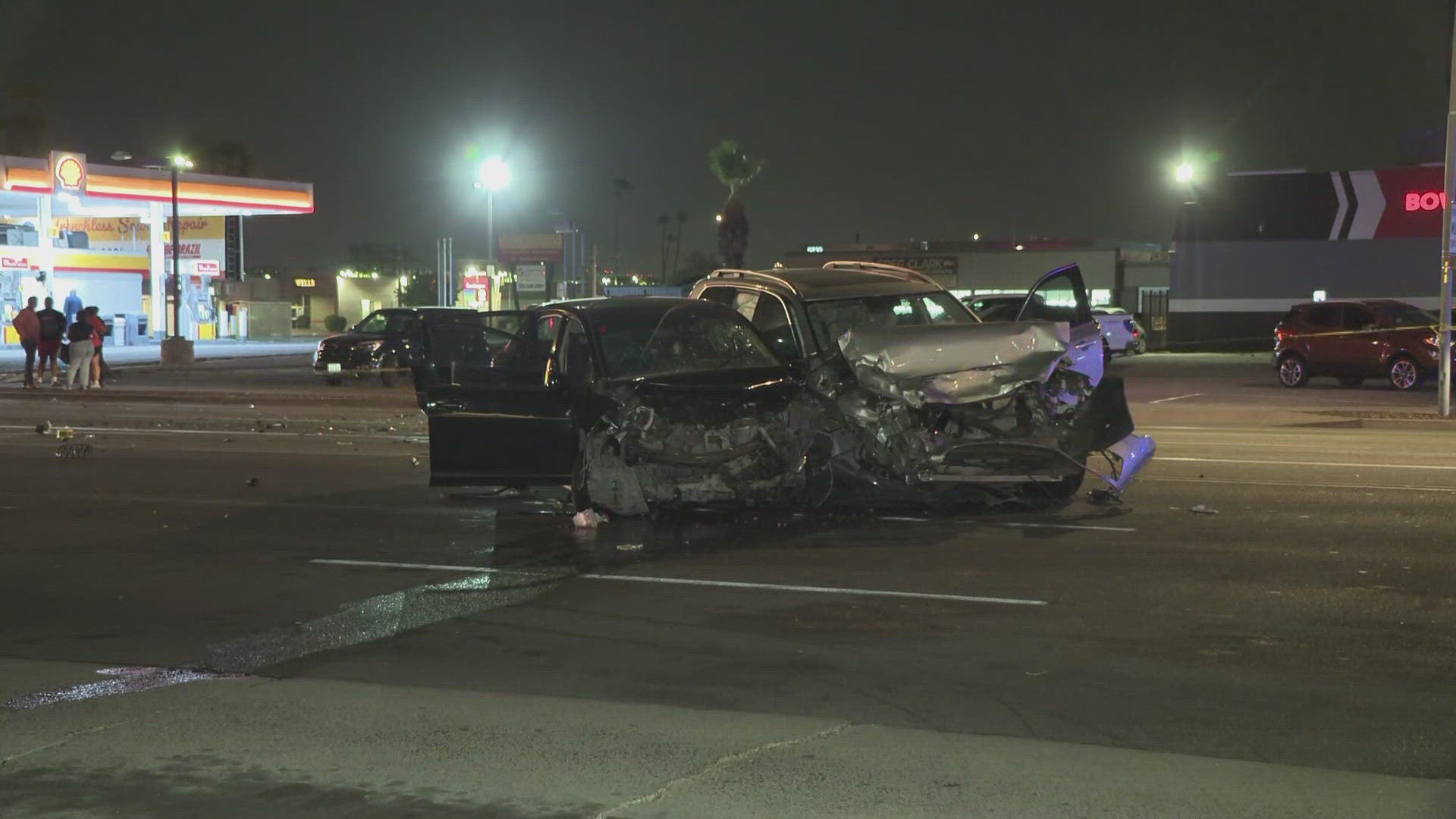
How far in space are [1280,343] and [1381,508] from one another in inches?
716

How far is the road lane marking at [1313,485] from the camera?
12492 mm

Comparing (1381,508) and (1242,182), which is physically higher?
(1242,182)

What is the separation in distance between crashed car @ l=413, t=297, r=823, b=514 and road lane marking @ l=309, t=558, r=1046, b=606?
5.54 feet

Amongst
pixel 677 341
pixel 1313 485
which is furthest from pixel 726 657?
pixel 1313 485

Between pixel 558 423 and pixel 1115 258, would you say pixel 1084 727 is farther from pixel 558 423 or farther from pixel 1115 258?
pixel 1115 258

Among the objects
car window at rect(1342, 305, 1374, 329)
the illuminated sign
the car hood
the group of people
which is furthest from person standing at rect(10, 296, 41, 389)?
the illuminated sign

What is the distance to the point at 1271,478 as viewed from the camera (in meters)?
13.4

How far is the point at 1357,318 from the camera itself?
90.8ft

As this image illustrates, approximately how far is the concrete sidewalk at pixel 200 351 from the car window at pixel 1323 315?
29.7 metres

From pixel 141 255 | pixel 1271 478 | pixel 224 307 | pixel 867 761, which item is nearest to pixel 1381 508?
pixel 1271 478

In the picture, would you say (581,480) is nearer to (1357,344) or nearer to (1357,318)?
(1357,344)

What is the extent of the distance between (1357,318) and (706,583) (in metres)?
22.6

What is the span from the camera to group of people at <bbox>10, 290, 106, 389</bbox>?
2688 cm

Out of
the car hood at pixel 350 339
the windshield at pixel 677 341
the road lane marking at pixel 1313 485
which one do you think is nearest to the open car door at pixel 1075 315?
the road lane marking at pixel 1313 485
